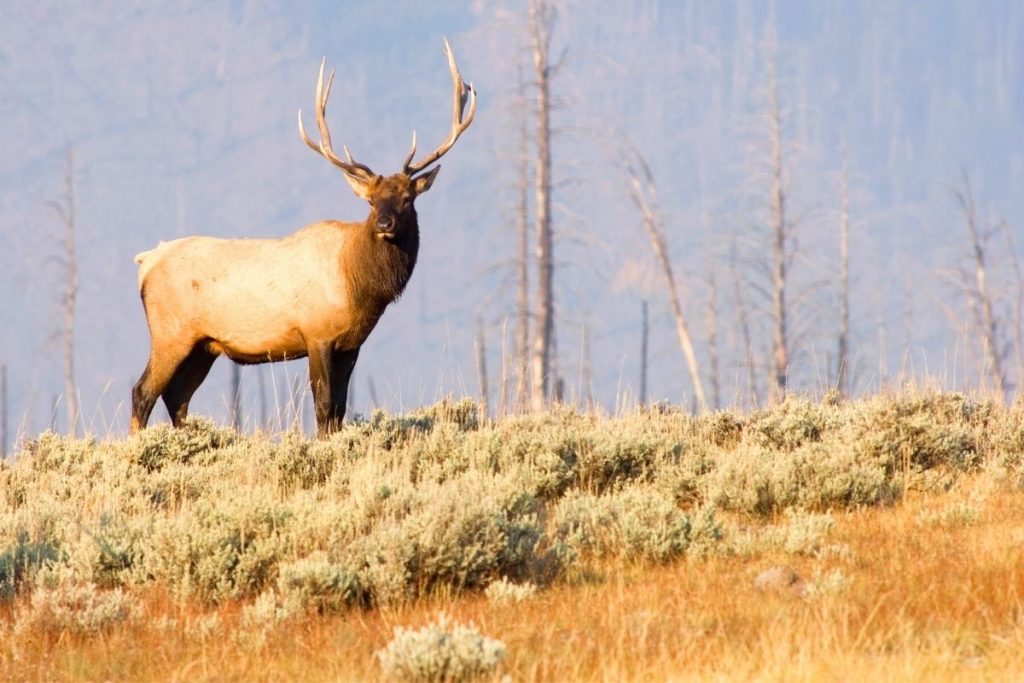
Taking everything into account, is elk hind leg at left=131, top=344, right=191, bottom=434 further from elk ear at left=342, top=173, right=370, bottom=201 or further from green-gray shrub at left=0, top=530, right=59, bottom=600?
green-gray shrub at left=0, top=530, right=59, bottom=600

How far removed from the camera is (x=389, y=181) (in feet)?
38.7

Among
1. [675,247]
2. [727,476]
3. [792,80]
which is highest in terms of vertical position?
[792,80]

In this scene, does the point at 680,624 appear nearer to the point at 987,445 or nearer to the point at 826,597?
the point at 826,597

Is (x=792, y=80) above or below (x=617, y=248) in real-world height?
above

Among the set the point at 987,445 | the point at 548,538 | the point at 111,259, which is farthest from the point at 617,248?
the point at 111,259

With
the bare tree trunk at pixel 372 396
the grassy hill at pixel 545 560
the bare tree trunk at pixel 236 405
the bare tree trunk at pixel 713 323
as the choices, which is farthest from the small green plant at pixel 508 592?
the bare tree trunk at pixel 713 323

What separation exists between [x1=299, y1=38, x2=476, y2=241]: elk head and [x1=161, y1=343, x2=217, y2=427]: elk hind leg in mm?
2021

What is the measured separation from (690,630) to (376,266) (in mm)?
6554

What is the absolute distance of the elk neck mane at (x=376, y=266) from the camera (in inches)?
459

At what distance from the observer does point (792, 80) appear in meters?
34.4

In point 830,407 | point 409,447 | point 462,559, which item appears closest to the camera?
point 462,559

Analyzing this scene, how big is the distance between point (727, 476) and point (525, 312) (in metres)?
22.4

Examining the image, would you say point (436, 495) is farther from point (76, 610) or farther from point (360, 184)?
point (360, 184)

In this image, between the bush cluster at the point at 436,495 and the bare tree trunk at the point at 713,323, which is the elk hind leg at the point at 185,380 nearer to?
the bush cluster at the point at 436,495
